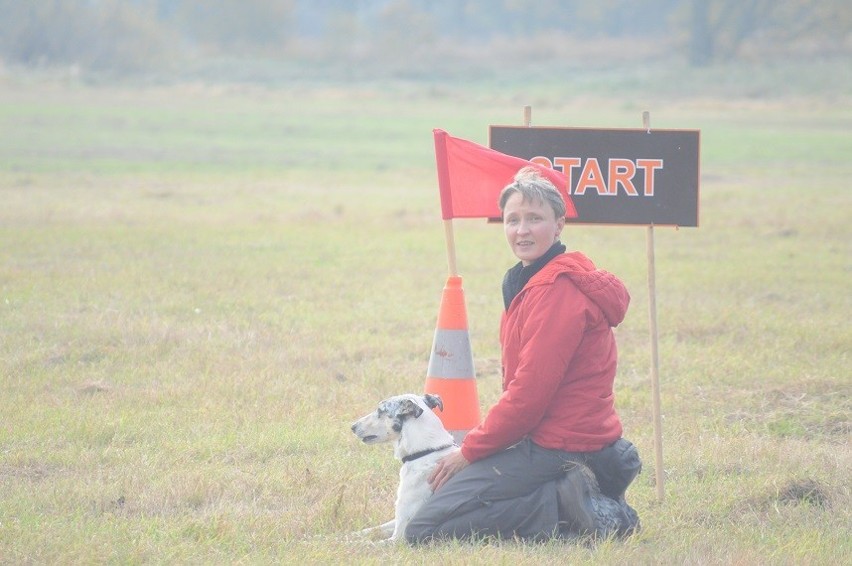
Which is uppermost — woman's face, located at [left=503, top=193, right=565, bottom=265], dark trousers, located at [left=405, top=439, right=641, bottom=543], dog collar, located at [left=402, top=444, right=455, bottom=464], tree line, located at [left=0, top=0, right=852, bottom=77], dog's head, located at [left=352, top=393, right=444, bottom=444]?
tree line, located at [left=0, top=0, right=852, bottom=77]

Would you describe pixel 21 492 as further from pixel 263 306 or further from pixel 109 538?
pixel 263 306

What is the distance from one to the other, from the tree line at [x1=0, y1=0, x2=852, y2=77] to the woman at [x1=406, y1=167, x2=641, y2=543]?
243 ft

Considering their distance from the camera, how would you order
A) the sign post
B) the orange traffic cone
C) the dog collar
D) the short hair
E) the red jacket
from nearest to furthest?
the red jacket → the short hair → the dog collar → the sign post → the orange traffic cone

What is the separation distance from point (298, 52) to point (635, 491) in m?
83.2

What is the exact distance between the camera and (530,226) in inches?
234

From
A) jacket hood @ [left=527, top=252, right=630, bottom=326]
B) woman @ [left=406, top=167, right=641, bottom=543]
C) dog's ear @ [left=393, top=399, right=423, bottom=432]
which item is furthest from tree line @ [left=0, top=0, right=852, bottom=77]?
jacket hood @ [left=527, top=252, right=630, bottom=326]

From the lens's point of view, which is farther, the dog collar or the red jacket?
the dog collar

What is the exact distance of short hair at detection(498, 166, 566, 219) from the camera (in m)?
5.93

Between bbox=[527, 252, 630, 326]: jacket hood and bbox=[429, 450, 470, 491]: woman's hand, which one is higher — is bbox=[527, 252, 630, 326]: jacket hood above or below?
above

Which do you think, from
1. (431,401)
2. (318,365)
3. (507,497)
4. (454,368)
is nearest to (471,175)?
(454,368)

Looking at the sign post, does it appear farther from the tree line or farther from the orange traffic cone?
the tree line

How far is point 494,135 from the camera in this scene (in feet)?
23.5

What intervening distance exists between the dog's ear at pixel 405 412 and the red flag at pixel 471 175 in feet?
4.25

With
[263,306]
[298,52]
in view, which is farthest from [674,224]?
[298,52]
